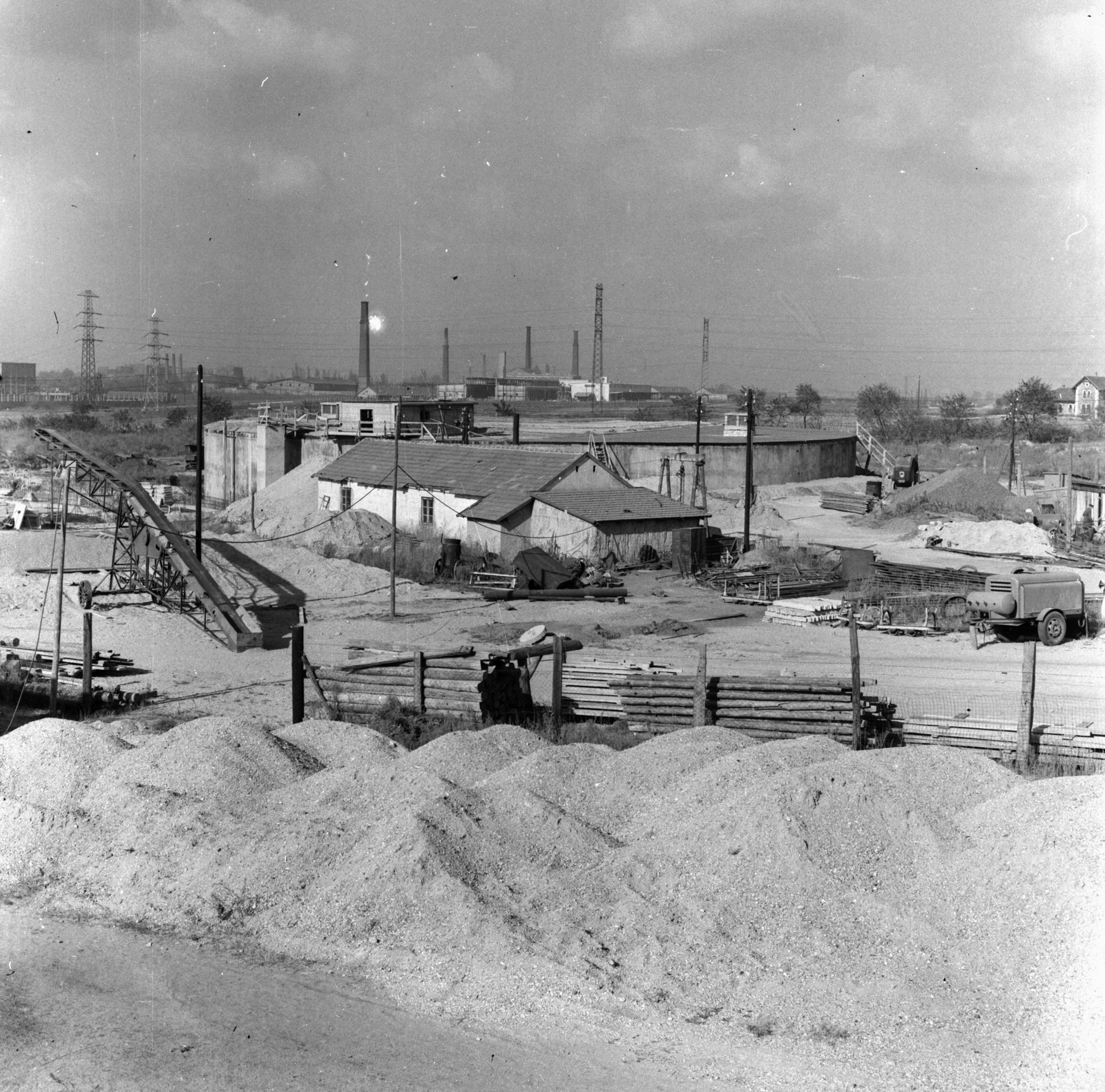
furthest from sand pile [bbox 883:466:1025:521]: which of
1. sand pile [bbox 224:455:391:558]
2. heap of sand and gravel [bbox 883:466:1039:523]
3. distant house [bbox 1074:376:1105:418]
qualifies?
distant house [bbox 1074:376:1105:418]

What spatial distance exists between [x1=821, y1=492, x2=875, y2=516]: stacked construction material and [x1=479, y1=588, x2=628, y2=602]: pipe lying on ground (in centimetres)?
2063

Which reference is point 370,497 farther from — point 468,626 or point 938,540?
point 938,540

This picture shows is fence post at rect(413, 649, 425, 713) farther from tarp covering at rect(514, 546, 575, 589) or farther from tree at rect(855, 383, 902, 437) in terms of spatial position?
tree at rect(855, 383, 902, 437)

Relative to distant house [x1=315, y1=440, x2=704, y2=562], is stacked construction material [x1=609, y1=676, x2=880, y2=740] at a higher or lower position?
lower

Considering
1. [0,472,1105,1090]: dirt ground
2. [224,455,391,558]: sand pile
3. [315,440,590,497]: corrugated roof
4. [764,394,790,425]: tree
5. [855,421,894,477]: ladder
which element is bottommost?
[0,472,1105,1090]: dirt ground

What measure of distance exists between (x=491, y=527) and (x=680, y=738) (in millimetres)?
21083

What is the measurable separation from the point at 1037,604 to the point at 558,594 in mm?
10960

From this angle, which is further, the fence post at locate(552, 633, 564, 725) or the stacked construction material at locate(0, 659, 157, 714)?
the stacked construction material at locate(0, 659, 157, 714)

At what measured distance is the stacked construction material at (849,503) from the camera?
48.6 meters

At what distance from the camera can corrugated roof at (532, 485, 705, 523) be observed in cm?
3416

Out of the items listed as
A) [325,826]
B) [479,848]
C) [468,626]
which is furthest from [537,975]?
[468,626]

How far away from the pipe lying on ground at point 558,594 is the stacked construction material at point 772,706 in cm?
1375

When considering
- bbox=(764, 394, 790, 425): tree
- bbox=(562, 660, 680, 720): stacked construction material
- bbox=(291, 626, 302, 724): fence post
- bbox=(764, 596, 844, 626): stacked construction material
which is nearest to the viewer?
bbox=(291, 626, 302, 724): fence post

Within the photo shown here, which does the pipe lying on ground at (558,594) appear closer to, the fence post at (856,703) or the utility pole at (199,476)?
the utility pole at (199,476)
